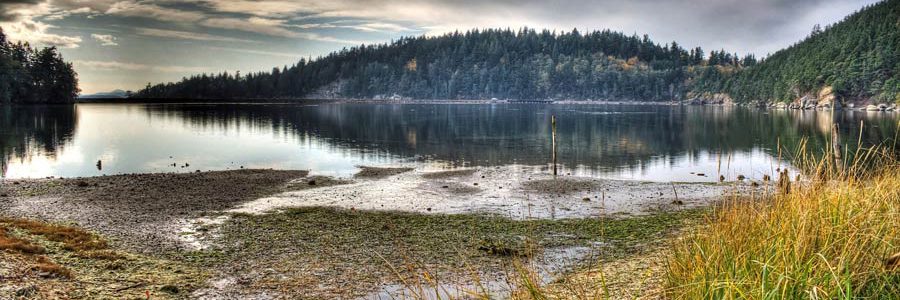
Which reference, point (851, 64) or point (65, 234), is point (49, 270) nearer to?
point (65, 234)

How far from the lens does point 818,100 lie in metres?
157

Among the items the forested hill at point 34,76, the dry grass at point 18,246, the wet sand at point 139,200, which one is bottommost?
the wet sand at point 139,200

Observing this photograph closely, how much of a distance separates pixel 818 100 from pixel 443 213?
548 ft

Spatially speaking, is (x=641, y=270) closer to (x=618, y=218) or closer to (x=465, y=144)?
(x=618, y=218)

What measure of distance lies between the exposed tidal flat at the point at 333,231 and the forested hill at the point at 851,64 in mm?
125405

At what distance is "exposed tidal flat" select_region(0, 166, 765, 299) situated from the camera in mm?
12617

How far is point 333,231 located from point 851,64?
165725mm

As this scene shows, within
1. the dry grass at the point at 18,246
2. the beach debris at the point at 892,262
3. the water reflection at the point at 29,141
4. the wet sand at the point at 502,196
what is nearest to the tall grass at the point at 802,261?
the beach debris at the point at 892,262

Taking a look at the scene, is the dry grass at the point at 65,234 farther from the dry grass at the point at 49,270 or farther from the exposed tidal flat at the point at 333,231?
the dry grass at the point at 49,270

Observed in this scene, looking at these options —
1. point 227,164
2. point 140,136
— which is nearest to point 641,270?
point 227,164

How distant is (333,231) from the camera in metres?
18.7

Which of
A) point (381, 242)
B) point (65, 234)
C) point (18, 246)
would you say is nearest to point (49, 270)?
point (18, 246)

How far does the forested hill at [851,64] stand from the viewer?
13775 centimetres

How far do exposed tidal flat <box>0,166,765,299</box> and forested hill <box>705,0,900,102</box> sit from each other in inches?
4937
